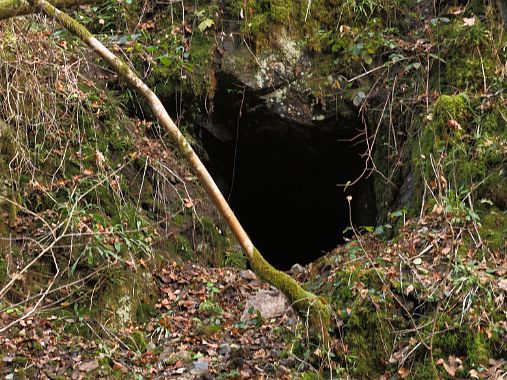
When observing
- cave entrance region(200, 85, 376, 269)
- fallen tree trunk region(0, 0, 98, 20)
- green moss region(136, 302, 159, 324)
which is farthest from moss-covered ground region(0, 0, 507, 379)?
fallen tree trunk region(0, 0, 98, 20)

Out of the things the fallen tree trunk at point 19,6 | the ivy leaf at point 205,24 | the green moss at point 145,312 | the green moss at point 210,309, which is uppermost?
the fallen tree trunk at point 19,6

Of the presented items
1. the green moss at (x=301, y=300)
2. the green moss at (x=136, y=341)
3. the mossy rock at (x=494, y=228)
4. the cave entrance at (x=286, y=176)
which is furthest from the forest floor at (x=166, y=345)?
the cave entrance at (x=286, y=176)

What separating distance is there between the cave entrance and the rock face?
164 centimetres

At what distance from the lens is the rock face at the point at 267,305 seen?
5.32 metres

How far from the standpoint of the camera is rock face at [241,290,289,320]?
209 inches

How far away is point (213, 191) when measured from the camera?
14.3 ft

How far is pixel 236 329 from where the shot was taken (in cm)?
521

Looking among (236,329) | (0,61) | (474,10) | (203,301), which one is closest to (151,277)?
(203,301)

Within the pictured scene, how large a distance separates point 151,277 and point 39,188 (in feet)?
3.86

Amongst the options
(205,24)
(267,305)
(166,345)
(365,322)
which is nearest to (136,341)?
(166,345)

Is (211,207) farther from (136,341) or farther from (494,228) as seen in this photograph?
(494,228)

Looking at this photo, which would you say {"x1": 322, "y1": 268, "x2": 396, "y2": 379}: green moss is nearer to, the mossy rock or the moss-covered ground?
the moss-covered ground

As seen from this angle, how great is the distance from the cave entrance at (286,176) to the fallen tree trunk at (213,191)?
2.10 m

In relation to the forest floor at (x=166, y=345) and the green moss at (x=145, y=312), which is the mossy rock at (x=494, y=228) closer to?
the forest floor at (x=166, y=345)
